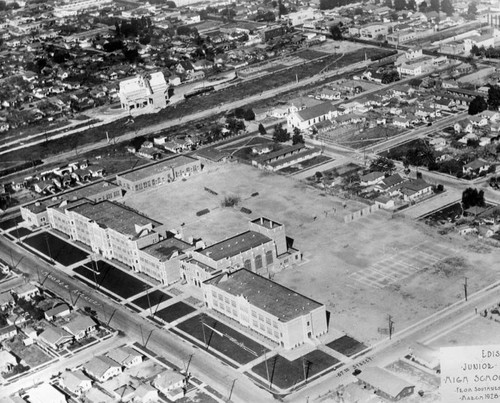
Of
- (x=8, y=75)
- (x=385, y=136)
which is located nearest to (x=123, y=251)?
(x=385, y=136)

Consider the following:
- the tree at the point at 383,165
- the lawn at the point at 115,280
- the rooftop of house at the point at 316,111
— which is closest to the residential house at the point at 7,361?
the lawn at the point at 115,280

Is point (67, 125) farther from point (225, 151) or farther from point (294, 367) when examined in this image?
point (294, 367)

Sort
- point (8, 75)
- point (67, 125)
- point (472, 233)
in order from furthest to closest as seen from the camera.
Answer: point (8, 75) → point (67, 125) → point (472, 233)

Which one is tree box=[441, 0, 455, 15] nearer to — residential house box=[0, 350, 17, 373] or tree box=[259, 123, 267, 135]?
tree box=[259, 123, 267, 135]

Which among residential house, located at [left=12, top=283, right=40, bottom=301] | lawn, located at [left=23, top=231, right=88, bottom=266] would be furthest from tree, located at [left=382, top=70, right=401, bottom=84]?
residential house, located at [left=12, top=283, right=40, bottom=301]

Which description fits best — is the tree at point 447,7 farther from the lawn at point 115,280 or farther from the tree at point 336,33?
the lawn at point 115,280

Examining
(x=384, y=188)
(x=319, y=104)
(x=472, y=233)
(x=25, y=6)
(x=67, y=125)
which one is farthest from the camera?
(x=25, y=6)

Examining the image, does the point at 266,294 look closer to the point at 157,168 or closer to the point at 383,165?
the point at 383,165
